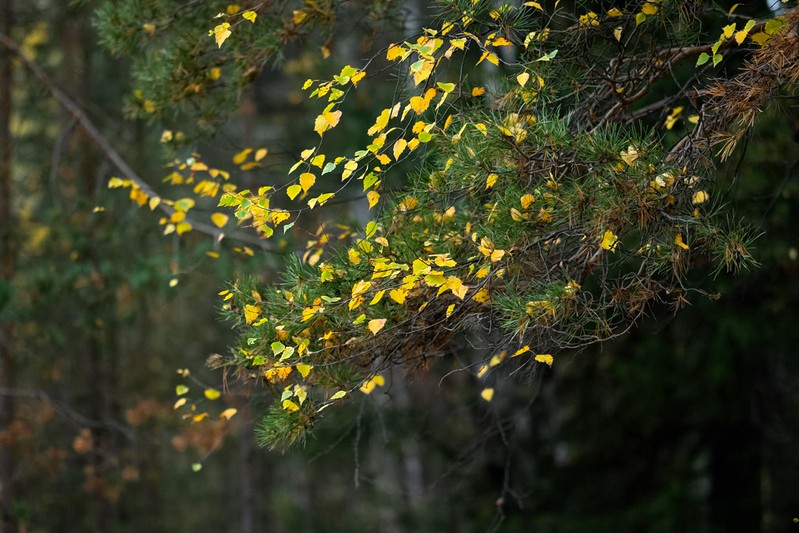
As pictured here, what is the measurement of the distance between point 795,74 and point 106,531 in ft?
36.0

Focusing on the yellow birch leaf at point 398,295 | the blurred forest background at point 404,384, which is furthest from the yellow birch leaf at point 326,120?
the blurred forest background at point 404,384

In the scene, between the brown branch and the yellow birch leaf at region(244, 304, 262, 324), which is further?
the brown branch

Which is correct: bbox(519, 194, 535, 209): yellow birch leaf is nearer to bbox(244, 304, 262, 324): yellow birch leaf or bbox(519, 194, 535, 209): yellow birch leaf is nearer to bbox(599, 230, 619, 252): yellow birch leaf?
bbox(599, 230, 619, 252): yellow birch leaf

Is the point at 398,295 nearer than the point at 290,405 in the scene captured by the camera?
A: Yes

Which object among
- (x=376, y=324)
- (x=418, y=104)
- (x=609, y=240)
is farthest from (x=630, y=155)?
(x=376, y=324)

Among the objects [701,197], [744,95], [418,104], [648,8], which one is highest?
[418,104]

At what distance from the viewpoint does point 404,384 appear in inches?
221

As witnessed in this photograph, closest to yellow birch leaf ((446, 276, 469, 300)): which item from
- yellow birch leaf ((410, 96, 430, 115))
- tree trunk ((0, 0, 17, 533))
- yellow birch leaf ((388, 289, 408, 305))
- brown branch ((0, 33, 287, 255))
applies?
yellow birch leaf ((388, 289, 408, 305))

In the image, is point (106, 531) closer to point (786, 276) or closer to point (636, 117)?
point (786, 276)

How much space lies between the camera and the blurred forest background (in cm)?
634

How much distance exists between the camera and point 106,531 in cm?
1170

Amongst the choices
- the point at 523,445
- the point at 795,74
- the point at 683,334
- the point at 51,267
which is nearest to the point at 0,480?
the point at 51,267

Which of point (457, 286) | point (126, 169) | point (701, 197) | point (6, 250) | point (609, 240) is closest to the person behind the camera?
point (457, 286)

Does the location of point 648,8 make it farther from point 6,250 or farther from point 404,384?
point 6,250
